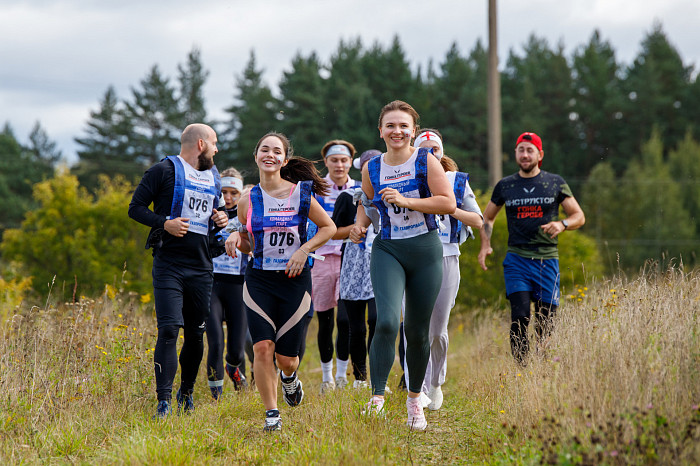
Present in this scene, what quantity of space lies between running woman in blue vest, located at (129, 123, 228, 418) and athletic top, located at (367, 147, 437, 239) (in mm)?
1413

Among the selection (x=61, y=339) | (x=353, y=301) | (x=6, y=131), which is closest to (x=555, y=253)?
(x=353, y=301)

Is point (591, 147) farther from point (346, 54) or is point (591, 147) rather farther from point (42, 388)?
point (42, 388)

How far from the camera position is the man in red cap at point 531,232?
6.56 metres

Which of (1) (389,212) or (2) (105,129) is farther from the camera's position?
(2) (105,129)

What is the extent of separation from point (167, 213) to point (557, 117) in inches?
1462

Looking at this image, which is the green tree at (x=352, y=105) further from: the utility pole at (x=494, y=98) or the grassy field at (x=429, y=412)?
the grassy field at (x=429, y=412)

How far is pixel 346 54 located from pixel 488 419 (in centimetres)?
3855

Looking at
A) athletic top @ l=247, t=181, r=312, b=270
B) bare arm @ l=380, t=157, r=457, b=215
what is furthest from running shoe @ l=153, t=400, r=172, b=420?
bare arm @ l=380, t=157, r=457, b=215

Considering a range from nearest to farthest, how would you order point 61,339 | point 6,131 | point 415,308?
point 415,308 < point 61,339 < point 6,131

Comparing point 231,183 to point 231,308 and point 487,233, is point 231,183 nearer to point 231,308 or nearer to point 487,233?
point 231,308

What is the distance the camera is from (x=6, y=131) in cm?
5425

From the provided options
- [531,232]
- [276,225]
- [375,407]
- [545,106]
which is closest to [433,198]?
[276,225]

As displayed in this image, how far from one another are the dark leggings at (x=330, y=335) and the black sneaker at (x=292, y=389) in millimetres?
1674

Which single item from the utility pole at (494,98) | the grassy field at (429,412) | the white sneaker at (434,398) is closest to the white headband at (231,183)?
the grassy field at (429,412)
